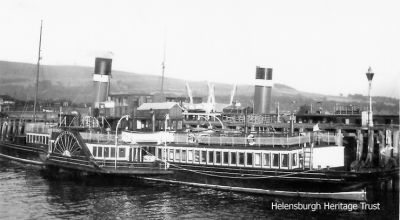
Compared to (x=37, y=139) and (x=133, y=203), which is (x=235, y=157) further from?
(x=37, y=139)

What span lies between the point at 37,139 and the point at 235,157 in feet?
67.7

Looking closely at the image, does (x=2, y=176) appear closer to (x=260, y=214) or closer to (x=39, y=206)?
(x=39, y=206)

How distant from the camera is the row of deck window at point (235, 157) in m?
24.8

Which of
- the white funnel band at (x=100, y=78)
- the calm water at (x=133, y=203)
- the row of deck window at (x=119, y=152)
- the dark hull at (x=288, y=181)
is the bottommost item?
the calm water at (x=133, y=203)

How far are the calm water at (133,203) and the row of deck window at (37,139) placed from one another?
9.11m

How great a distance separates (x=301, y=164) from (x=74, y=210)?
40.6ft

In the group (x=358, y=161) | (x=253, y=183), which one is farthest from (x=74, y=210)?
(x=358, y=161)

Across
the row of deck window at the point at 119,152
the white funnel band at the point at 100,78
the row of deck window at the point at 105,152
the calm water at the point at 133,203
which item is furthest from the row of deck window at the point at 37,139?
the row of deck window at the point at 105,152

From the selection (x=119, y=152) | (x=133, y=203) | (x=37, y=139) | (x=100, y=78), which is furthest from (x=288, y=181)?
(x=100, y=78)

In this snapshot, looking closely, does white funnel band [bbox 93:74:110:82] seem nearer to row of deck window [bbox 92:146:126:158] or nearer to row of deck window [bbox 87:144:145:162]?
row of deck window [bbox 87:144:145:162]

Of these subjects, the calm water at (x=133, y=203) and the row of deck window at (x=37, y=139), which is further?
the row of deck window at (x=37, y=139)

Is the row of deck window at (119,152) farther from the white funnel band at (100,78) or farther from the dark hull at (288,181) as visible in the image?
the white funnel band at (100,78)

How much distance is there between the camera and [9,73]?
145 meters

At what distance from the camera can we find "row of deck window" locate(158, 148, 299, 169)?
24750 mm
